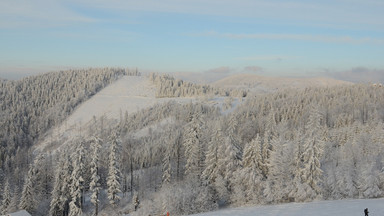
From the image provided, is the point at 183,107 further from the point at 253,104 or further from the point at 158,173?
the point at 158,173

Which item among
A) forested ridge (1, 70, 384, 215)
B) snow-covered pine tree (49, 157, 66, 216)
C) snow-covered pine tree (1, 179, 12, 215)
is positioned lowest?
snow-covered pine tree (1, 179, 12, 215)

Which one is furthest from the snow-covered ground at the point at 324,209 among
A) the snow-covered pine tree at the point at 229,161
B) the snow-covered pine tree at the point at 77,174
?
the snow-covered pine tree at the point at 77,174

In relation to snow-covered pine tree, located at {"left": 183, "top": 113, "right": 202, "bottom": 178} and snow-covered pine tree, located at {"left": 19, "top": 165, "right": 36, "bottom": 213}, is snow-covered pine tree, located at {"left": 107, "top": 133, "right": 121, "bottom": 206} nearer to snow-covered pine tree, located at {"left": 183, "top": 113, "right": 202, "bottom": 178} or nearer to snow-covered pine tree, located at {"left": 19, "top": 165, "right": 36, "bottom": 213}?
snow-covered pine tree, located at {"left": 183, "top": 113, "right": 202, "bottom": 178}

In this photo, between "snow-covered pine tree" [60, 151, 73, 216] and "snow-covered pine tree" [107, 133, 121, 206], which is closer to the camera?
"snow-covered pine tree" [107, 133, 121, 206]

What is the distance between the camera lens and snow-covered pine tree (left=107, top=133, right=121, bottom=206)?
48656 mm

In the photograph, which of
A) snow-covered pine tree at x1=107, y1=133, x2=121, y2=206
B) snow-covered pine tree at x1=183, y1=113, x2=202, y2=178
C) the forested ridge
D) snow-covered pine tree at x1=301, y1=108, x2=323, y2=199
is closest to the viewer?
snow-covered pine tree at x1=301, y1=108, x2=323, y2=199

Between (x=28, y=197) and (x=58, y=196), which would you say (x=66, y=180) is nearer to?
(x=58, y=196)

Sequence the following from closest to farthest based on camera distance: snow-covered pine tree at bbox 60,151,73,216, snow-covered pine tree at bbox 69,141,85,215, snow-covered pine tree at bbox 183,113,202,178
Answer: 1. snow-covered pine tree at bbox 69,141,85,215
2. snow-covered pine tree at bbox 60,151,73,216
3. snow-covered pine tree at bbox 183,113,202,178

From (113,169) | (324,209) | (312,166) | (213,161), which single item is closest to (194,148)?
(213,161)

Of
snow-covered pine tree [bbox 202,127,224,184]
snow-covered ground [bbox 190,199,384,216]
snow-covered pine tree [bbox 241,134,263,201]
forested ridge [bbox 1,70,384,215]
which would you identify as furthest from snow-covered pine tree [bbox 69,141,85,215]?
snow-covered pine tree [bbox 241,134,263,201]

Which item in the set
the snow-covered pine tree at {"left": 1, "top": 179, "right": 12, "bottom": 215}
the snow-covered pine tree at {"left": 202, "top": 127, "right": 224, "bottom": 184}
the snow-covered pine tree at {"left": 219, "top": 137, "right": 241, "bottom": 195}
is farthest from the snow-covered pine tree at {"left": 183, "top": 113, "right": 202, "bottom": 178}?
the snow-covered pine tree at {"left": 1, "top": 179, "right": 12, "bottom": 215}

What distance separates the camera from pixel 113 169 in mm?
49781

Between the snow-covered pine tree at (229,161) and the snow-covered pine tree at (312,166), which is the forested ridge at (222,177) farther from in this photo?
the snow-covered pine tree at (229,161)

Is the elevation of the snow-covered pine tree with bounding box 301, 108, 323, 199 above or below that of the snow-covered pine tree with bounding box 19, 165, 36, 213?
above
